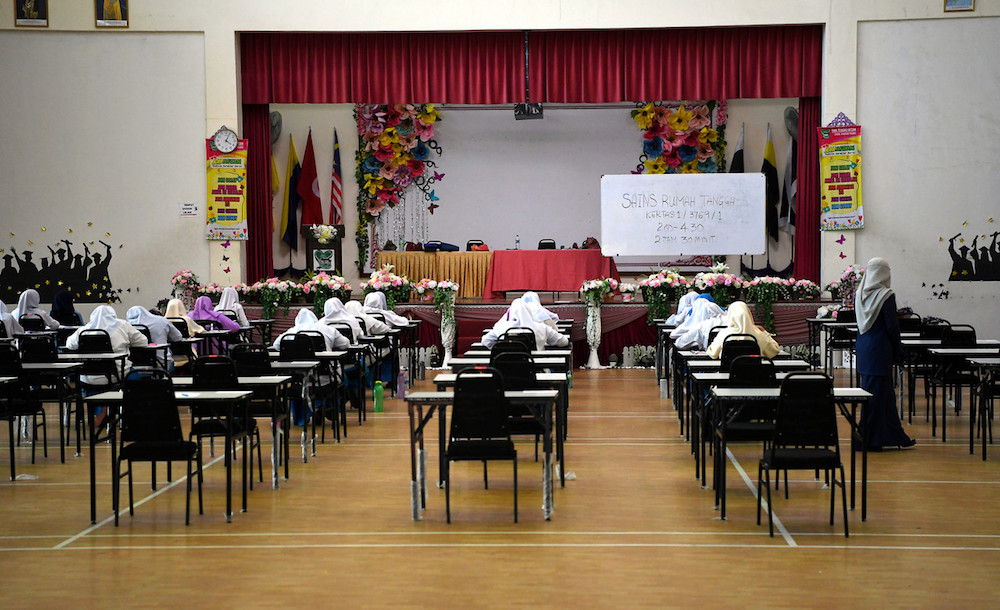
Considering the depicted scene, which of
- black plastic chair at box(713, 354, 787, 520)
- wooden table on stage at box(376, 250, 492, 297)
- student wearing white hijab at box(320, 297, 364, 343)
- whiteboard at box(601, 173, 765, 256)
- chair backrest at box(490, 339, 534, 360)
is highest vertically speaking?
whiteboard at box(601, 173, 765, 256)

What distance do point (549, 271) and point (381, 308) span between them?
377 centimetres

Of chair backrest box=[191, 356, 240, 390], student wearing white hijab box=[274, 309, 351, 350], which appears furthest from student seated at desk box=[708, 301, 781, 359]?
chair backrest box=[191, 356, 240, 390]

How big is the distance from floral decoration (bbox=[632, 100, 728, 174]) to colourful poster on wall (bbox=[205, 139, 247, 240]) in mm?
7910

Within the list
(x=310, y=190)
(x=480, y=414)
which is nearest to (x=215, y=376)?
(x=480, y=414)

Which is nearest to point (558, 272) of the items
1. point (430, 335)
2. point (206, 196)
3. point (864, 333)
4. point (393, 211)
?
point (430, 335)

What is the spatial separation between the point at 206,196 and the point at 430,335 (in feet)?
15.9

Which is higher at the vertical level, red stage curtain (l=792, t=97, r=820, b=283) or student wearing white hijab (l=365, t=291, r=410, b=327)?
red stage curtain (l=792, t=97, r=820, b=283)

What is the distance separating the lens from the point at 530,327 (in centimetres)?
1077

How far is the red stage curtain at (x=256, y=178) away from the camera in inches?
691

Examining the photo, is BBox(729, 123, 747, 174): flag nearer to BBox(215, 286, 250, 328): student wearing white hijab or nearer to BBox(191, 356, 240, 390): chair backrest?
BBox(215, 286, 250, 328): student wearing white hijab

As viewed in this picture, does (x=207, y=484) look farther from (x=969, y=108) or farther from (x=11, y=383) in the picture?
(x=969, y=108)

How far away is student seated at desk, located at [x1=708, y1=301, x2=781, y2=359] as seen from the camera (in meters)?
8.68

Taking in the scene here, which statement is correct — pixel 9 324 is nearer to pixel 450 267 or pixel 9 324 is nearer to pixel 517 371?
pixel 517 371

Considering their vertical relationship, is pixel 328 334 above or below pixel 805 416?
above
